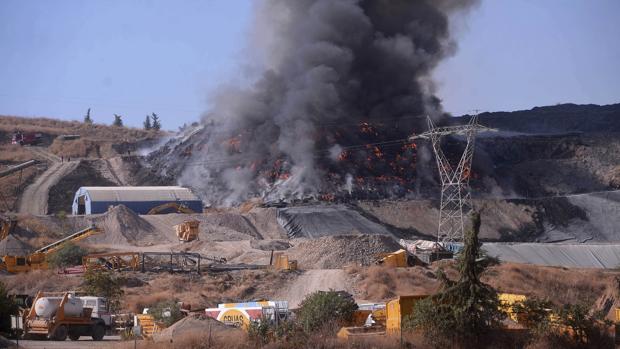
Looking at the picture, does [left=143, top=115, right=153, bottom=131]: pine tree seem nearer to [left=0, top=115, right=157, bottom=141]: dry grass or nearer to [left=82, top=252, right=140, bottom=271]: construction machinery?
[left=0, top=115, right=157, bottom=141]: dry grass

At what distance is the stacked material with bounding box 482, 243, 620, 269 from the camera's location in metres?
55.4

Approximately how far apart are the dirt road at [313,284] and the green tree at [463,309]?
16.6m

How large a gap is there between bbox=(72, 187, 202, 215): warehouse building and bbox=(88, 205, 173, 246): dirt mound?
421cm

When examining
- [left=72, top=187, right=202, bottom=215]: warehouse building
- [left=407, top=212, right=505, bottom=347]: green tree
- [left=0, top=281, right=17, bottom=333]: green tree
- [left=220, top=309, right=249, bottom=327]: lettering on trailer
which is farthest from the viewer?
[left=72, top=187, right=202, bottom=215]: warehouse building

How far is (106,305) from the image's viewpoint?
30.6m

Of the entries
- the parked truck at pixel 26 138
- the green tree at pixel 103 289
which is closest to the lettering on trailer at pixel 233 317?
the green tree at pixel 103 289

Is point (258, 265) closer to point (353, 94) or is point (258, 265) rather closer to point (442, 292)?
point (442, 292)

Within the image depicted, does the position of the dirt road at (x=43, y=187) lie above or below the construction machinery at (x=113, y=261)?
above

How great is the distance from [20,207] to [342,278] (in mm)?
37828

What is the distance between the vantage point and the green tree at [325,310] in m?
26.2

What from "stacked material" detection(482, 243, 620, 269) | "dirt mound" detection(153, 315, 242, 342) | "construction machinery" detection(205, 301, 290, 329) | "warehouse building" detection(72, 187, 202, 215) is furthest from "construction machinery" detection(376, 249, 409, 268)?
"warehouse building" detection(72, 187, 202, 215)

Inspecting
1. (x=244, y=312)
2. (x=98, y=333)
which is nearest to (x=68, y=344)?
(x=98, y=333)

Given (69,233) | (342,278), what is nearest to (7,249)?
(69,233)

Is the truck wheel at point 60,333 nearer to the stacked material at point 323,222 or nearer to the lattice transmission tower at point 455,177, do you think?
the lattice transmission tower at point 455,177
